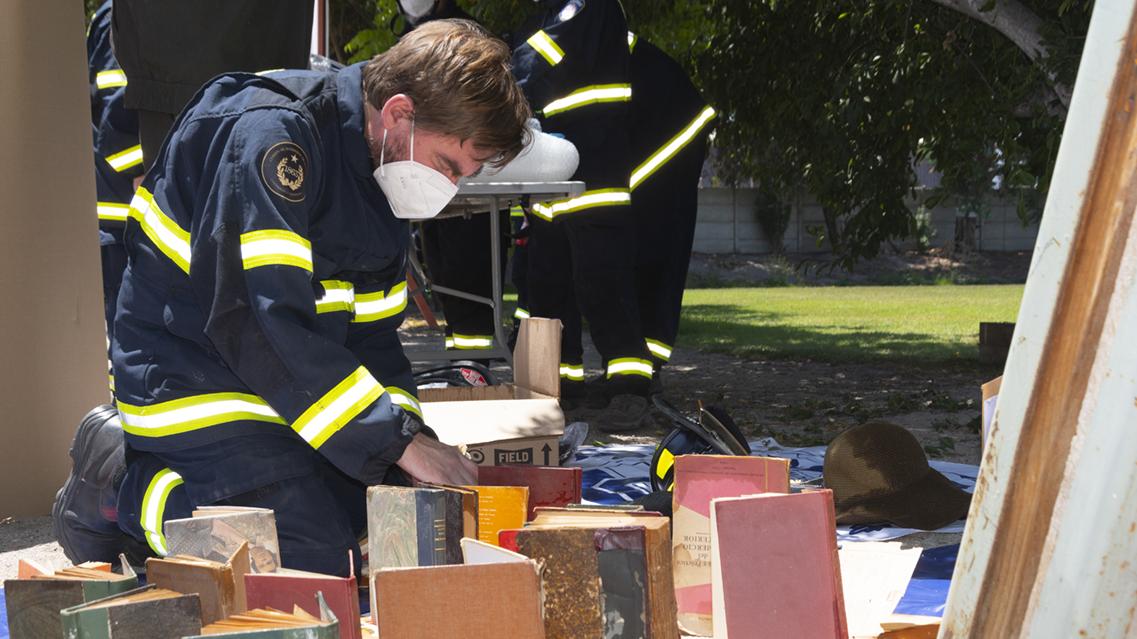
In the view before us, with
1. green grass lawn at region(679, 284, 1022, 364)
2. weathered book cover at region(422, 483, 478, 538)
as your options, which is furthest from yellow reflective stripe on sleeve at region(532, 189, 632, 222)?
green grass lawn at region(679, 284, 1022, 364)

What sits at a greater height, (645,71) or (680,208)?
(645,71)

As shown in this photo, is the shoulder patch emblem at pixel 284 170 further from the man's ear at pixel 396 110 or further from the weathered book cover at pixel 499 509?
the weathered book cover at pixel 499 509

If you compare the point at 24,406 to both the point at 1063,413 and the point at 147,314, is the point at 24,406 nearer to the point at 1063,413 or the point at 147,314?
the point at 147,314

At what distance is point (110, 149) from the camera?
411 cm

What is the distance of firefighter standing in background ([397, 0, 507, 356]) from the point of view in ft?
20.3

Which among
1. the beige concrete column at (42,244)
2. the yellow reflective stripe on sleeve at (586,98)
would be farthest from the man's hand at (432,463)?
the yellow reflective stripe on sleeve at (586,98)

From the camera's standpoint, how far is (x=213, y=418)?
94.0 inches

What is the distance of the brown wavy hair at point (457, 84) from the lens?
2.25m

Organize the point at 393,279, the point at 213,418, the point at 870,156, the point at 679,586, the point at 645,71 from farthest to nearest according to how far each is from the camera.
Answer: the point at 870,156 → the point at 645,71 → the point at 393,279 → the point at 213,418 → the point at 679,586

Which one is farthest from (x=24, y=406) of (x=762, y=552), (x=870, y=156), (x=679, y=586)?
(x=870, y=156)

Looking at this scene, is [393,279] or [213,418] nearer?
[213,418]

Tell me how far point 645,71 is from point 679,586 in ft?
13.3

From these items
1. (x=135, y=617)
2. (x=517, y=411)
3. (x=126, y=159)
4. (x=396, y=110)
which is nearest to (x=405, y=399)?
(x=396, y=110)

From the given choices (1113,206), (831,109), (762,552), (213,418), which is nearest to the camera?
(1113,206)
